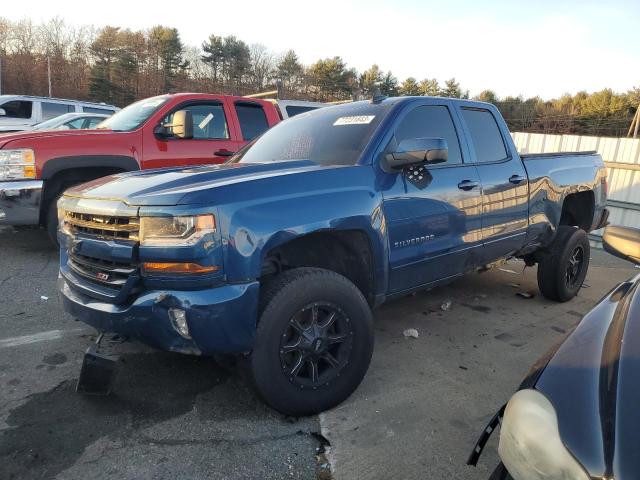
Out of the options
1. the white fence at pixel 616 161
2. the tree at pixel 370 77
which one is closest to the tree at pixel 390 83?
the tree at pixel 370 77

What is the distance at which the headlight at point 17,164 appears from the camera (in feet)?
16.8

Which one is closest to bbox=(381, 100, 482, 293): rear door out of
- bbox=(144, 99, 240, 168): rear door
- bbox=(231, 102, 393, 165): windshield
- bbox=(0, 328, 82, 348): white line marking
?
bbox=(231, 102, 393, 165): windshield

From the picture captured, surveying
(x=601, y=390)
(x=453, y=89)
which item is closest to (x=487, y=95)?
(x=453, y=89)

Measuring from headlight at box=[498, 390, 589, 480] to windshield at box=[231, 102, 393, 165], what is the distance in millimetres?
2075

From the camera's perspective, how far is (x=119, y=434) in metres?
2.53

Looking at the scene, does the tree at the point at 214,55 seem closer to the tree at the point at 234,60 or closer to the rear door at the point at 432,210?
the tree at the point at 234,60

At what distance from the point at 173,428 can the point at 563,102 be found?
189ft

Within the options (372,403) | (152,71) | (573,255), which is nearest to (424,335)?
(372,403)

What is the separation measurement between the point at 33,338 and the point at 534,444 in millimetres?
3680

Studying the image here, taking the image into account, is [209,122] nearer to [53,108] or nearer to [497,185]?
[497,185]

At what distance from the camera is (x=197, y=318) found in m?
2.31

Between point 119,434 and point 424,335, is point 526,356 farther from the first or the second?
point 119,434

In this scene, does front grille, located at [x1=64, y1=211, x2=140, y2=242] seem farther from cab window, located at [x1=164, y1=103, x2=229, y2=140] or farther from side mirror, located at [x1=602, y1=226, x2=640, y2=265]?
cab window, located at [x1=164, y1=103, x2=229, y2=140]

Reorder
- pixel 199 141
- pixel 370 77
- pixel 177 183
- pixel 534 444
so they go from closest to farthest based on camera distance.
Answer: pixel 534 444 → pixel 177 183 → pixel 199 141 → pixel 370 77
